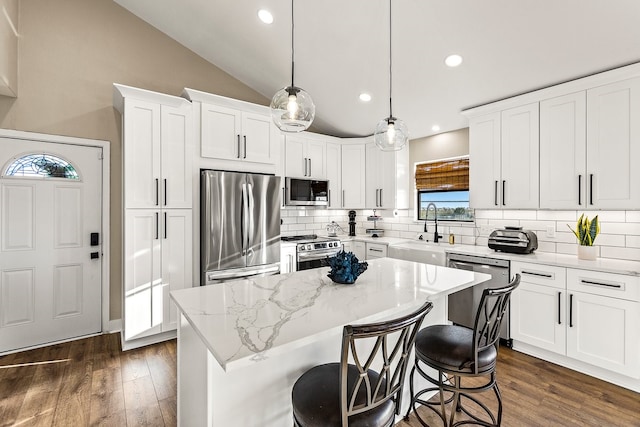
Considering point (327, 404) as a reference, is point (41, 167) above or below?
above

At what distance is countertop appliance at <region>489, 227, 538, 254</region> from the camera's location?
10.2ft

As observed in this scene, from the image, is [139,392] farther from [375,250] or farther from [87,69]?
[87,69]

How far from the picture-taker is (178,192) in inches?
130

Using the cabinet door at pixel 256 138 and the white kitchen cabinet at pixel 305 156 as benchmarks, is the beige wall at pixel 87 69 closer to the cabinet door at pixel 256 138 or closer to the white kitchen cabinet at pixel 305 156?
the cabinet door at pixel 256 138

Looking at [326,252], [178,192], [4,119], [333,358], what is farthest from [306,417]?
[4,119]

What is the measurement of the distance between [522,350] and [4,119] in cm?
556

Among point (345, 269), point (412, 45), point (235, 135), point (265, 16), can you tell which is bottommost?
point (345, 269)

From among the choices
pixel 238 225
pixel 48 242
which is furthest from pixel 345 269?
pixel 48 242

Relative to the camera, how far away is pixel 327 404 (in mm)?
1231

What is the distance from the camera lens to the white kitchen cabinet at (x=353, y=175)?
16.4 feet

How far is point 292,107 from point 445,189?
323cm

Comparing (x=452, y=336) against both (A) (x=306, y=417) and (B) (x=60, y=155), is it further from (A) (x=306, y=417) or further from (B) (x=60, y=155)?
(B) (x=60, y=155)

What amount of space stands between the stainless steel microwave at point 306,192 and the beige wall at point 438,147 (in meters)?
1.37

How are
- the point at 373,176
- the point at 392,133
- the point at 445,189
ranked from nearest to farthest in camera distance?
the point at 392,133
the point at 445,189
the point at 373,176
